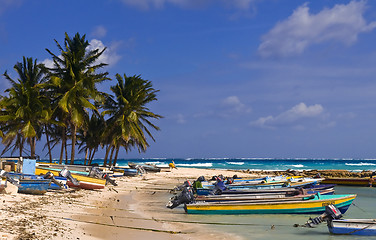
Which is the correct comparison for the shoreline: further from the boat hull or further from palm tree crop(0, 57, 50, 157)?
palm tree crop(0, 57, 50, 157)

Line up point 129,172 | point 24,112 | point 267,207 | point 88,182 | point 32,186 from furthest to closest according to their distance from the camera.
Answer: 1. point 129,172
2. point 24,112
3. point 88,182
4. point 32,186
5. point 267,207

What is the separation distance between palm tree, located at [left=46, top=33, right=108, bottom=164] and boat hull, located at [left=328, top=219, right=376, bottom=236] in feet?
76.1

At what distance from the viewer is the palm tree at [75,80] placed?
30.4m

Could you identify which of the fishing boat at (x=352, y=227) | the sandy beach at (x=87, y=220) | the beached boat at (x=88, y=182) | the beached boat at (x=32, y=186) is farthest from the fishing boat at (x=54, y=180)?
the fishing boat at (x=352, y=227)

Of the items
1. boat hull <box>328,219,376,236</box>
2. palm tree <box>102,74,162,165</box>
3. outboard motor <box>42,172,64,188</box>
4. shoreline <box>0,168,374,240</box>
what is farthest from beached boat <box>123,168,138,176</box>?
boat hull <box>328,219,376,236</box>

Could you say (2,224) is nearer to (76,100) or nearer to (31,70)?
(76,100)

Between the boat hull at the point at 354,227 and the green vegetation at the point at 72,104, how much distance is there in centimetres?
2356

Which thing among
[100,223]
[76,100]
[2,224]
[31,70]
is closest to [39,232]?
[2,224]

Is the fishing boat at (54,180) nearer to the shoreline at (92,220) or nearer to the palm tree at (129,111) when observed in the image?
the shoreline at (92,220)

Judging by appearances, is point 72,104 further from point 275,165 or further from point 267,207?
point 275,165

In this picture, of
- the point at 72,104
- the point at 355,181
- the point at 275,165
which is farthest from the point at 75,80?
the point at 275,165

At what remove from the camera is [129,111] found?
3678 cm

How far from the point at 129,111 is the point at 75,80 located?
23.5ft

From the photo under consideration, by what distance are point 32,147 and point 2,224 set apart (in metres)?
24.7
